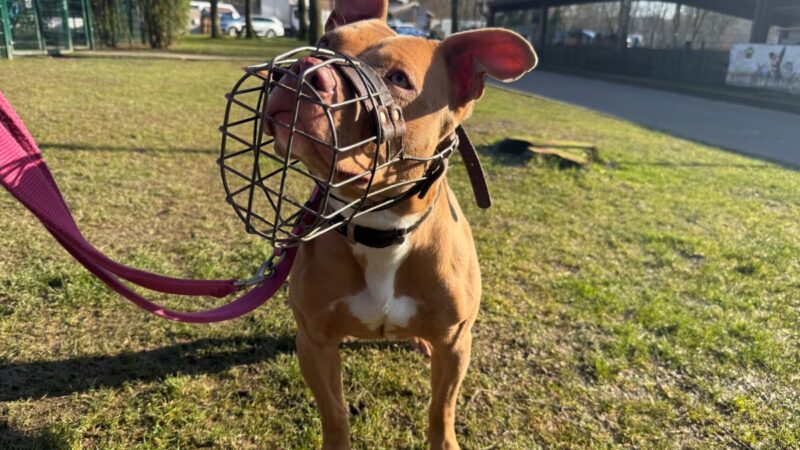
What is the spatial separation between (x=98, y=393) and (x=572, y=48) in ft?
102

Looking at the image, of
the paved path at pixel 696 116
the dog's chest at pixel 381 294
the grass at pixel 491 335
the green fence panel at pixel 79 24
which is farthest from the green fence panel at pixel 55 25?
the dog's chest at pixel 381 294

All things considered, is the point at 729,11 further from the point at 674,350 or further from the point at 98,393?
the point at 98,393

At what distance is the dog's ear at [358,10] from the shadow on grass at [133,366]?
173 cm

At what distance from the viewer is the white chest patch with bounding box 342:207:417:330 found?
2.11 m

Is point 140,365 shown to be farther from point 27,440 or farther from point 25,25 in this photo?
point 25,25

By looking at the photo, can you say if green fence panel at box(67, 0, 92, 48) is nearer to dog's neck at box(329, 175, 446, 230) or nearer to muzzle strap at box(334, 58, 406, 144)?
dog's neck at box(329, 175, 446, 230)

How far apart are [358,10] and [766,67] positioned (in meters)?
21.0

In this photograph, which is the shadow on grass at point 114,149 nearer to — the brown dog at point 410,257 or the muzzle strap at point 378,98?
the brown dog at point 410,257

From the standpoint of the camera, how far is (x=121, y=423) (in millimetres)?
2486

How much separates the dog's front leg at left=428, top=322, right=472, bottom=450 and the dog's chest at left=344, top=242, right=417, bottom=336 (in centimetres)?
21

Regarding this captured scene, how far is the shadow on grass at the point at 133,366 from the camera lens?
263cm

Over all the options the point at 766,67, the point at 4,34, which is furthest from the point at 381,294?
the point at 766,67

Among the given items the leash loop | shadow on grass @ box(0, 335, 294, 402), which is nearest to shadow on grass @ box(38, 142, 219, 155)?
shadow on grass @ box(0, 335, 294, 402)

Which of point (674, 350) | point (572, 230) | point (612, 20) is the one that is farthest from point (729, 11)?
point (674, 350)
